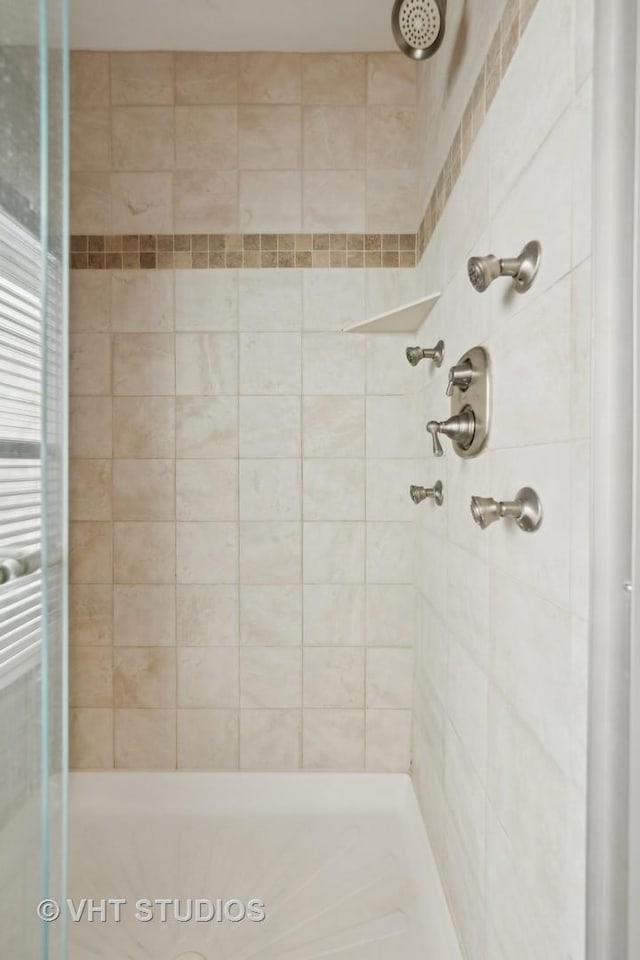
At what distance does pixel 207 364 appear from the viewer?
208 cm

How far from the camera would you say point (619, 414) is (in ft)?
2.10

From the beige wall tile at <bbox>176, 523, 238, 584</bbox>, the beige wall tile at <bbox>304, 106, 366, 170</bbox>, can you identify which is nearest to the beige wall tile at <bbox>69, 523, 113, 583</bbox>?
the beige wall tile at <bbox>176, 523, 238, 584</bbox>

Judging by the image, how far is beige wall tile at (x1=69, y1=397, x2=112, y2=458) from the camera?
2.10 m

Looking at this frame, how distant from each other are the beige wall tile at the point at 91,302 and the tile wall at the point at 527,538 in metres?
1.20

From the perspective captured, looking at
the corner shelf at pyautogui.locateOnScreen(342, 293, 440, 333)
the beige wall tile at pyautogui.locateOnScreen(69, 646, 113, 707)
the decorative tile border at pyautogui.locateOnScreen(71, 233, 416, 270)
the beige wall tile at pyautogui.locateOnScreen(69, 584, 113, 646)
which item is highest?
the decorative tile border at pyautogui.locateOnScreen(71, 233, 416, 270)

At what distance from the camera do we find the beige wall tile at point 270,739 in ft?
6.97

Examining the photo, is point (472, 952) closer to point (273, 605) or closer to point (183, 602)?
point (273, 605)

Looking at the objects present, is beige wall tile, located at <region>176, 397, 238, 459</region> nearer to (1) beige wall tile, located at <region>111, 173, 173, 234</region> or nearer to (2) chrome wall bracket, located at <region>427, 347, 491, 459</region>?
(1) beige wall tile, located at <region>111, 173, 173, 234</region>

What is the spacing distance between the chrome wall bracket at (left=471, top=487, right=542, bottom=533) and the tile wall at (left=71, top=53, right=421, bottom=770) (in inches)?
47.3

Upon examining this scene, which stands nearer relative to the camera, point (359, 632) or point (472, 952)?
point (472, 952)

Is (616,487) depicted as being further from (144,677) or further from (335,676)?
(144,677)

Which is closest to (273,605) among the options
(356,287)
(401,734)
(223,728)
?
(223,728)

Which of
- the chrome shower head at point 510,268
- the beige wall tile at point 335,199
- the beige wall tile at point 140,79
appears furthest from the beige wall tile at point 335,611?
the beige wall tile at point 140,79

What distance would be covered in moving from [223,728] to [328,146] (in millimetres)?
1926
